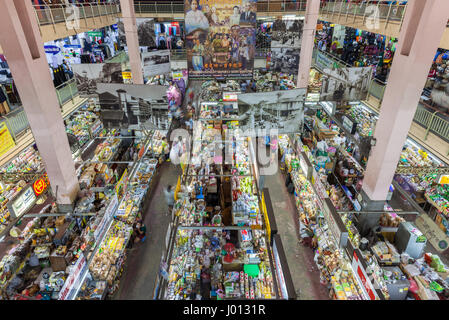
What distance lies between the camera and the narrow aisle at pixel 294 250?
7234mm

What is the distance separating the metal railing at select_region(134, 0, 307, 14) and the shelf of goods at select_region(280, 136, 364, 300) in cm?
1312

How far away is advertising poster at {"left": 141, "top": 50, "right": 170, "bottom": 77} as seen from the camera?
11734 millimetres

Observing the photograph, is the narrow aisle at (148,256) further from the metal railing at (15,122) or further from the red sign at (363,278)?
the red sign at (363,278)

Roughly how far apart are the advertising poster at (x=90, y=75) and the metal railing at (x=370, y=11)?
32.5 ft

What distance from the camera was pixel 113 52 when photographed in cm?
2150

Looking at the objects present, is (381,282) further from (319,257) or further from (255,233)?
(255,233)

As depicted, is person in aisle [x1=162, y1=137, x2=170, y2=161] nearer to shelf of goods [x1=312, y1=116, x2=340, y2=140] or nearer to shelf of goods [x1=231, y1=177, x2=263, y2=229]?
shelf of goods [x1=231, y1=177, x2=263, y2=229]

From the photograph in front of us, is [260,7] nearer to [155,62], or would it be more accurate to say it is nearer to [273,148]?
[155,62]

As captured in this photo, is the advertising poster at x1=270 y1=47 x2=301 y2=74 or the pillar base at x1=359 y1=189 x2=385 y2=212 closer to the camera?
the pillar base at x1=359 y1=189 x2=385 y2=212

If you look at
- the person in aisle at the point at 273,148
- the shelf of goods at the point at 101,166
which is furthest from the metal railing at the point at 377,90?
the shelf of goods at the point at 101,166

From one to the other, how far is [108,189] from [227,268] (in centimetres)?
457

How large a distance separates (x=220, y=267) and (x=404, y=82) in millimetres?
6076

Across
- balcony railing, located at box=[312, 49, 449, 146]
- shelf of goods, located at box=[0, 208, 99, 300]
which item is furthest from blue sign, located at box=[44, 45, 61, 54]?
balcony railing, located at box=[312, 49, 449, 146]
